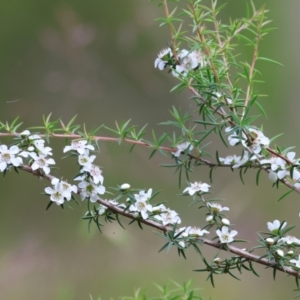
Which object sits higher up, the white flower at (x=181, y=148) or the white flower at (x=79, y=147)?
the white flower at (x=181, y=148)

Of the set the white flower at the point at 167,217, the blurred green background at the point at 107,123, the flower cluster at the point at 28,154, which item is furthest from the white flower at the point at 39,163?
the blurred green background at the point at 107,123

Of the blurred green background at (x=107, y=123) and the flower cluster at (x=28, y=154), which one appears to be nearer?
the flower cluster at (x=28, y=154)

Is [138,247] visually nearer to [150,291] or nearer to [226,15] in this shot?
[150,291]

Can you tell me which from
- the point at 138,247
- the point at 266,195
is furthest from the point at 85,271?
the point at 266,195

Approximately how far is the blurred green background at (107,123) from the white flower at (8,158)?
0.90ft

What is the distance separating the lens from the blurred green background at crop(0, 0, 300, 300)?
667mm

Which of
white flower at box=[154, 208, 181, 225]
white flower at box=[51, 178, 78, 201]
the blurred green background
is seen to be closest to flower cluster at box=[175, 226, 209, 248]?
white flower at box=[154, 208, 181, 225]

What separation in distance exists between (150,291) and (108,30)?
477mm

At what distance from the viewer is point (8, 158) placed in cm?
38

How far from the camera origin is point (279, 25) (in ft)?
2.25

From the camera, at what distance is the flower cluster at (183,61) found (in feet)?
1.30

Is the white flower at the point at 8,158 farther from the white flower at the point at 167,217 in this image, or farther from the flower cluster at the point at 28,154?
the white flower at the point at 167,217

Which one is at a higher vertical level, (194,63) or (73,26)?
(73,26)

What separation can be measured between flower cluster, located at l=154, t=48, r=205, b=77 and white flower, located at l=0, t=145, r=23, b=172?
183 mm
